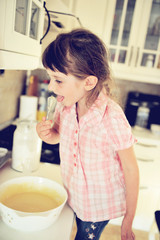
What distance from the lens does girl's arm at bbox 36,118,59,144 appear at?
2.82 ft

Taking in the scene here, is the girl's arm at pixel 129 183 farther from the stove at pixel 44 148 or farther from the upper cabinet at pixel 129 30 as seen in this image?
the upper cabinet at pixel 129 30

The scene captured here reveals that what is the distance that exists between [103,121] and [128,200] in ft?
1.02

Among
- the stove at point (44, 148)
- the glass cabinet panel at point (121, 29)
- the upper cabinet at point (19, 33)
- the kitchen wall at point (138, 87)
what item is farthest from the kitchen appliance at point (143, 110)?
the upper cabinet at point (19, 33)

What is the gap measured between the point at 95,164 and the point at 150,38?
1.41m

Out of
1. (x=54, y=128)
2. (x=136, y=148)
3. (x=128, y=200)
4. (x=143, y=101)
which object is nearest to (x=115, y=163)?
(x=128, y=200)

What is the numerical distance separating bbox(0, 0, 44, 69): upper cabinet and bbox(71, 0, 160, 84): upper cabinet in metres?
1.03

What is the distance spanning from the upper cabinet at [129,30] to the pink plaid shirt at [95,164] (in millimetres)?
1092

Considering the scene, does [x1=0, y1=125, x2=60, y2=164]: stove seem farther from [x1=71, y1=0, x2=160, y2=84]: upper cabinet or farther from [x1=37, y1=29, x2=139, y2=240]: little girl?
[x1=71, y1=0, x2=160, y2=84]: upper cabinet

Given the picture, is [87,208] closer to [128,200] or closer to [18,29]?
[128,200]

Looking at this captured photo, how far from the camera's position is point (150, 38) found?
70.7 inches

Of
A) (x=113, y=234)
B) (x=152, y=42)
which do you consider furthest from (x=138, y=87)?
(x=113, y=234)

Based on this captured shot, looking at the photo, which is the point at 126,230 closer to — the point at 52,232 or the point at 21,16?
the point at 52,232

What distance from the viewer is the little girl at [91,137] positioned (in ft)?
2.42

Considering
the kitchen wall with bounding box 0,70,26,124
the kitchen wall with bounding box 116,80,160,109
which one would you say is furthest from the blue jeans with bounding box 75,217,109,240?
the kitchen wall with bounding box 116,80,160,109
